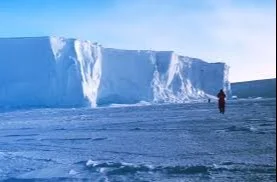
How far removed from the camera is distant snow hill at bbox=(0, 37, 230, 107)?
3659cm

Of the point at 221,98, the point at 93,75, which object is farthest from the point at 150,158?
the point at 93,75

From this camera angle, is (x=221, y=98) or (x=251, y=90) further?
(x=251, y=90)

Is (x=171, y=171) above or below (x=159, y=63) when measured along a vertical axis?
below

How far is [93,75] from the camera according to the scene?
1540 inches

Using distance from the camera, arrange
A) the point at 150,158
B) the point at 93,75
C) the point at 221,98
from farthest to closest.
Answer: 1. the point at 93,75
2. the point at 221,98
3. the point at 150,158

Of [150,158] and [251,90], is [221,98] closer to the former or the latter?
[150,158]

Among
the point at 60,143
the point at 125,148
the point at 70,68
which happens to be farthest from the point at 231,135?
the point at 70,68

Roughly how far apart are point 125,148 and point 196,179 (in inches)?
132

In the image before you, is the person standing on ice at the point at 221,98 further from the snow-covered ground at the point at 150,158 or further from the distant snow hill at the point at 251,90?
the distant snow hill at the point at 251,90

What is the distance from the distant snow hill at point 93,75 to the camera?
120ft

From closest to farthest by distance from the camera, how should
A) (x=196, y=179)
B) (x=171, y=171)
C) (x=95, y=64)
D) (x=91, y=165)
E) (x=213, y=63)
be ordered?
(x=196, y=179) → (x=171, y=171) → (x=91, y=165) → (x=95, y=64) → (x=213, y=63)

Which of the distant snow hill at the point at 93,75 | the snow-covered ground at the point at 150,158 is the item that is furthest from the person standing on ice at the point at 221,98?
the distant snow hill at the point at 93,75

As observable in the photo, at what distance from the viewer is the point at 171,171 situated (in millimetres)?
5977

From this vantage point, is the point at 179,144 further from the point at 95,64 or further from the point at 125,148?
the point at 95,64
